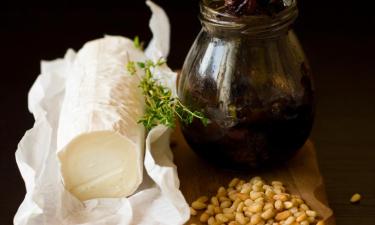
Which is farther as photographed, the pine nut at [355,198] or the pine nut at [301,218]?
the pine nut at [355,198]

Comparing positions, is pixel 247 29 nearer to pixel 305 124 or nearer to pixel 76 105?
pixel 305 124

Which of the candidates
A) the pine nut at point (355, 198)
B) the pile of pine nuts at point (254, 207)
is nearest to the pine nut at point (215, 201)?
the pile of pine nuts at point (254, 207)

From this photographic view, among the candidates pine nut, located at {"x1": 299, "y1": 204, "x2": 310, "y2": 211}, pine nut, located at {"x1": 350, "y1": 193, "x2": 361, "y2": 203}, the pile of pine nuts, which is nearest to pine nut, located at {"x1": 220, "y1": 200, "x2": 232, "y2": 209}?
the pile of pine nuts

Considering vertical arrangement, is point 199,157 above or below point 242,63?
below

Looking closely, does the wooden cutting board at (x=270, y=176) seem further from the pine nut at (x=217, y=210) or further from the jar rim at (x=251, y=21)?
the jar rim at (x=251, y=21)

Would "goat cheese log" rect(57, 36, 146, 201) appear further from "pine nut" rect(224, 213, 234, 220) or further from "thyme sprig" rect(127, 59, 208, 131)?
"pine nut" rect(224, 213, 234, 220)
